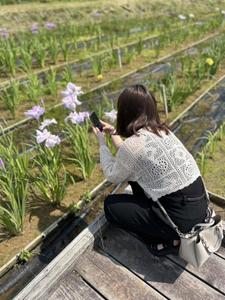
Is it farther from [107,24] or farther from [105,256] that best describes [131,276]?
[107,24]

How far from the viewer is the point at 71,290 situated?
6.77 ft

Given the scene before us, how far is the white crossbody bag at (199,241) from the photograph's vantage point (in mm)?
1971

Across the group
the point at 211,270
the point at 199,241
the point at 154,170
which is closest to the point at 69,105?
the point at 154,170

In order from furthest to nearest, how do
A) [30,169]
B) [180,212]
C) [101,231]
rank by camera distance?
[30,169] < [101,231] < [180,212]

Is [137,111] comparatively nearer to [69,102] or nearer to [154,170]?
[154,170]

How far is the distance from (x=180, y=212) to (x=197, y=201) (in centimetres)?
13

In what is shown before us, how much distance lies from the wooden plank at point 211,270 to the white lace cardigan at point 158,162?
0.51m

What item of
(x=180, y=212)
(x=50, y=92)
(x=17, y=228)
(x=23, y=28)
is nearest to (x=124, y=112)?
(x=180, y=212)

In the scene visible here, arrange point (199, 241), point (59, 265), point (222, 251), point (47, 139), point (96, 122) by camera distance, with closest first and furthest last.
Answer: point (199, 241), point (59, 265), point (222, 251), point (96, 122), point (47, 139)

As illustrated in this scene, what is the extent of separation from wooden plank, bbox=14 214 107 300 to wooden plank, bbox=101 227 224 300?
125 millimetres

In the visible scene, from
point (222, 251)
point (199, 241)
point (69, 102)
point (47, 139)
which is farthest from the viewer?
point (69, 102)

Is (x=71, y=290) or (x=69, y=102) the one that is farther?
(x=69, y=102)

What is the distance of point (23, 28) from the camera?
34.2ft

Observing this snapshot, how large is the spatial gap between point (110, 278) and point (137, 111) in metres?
1.09
